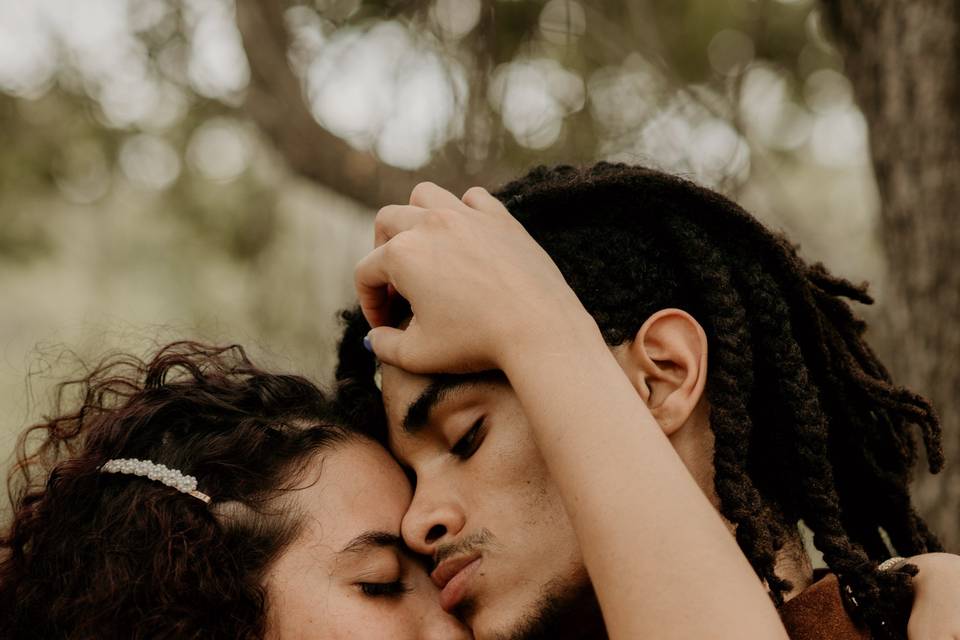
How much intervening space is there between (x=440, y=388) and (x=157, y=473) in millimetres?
765

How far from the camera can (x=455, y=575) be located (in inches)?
87.8

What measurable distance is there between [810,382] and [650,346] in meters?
0.42

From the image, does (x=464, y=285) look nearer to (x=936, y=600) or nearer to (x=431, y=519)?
(x=431, y=519)

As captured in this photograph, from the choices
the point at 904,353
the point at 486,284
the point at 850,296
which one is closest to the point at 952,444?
the point at 904,353

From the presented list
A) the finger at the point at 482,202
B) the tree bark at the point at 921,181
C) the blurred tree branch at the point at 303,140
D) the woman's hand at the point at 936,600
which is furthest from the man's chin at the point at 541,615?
the blurred tree branch at the point at 303,140

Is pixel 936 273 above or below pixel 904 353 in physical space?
above

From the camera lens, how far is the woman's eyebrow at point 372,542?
2328mm

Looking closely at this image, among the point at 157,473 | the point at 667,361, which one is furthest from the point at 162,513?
the point at 667,361

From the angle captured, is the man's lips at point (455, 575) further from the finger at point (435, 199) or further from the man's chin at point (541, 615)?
the finger at point (435, 199)

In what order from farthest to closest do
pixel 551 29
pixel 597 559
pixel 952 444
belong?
1. pixel 551 29
2. pixel 952 444
3. pixel 597 559

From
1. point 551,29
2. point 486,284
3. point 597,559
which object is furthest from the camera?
point 551,29

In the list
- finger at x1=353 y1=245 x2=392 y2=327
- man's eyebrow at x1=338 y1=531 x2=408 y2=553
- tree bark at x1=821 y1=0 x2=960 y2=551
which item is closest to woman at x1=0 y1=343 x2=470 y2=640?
man's eyebrow at x1=338 y1=531 x2=408 y2=553

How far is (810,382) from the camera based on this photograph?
7.93 feet

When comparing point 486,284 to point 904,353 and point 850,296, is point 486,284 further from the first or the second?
point 904,353
